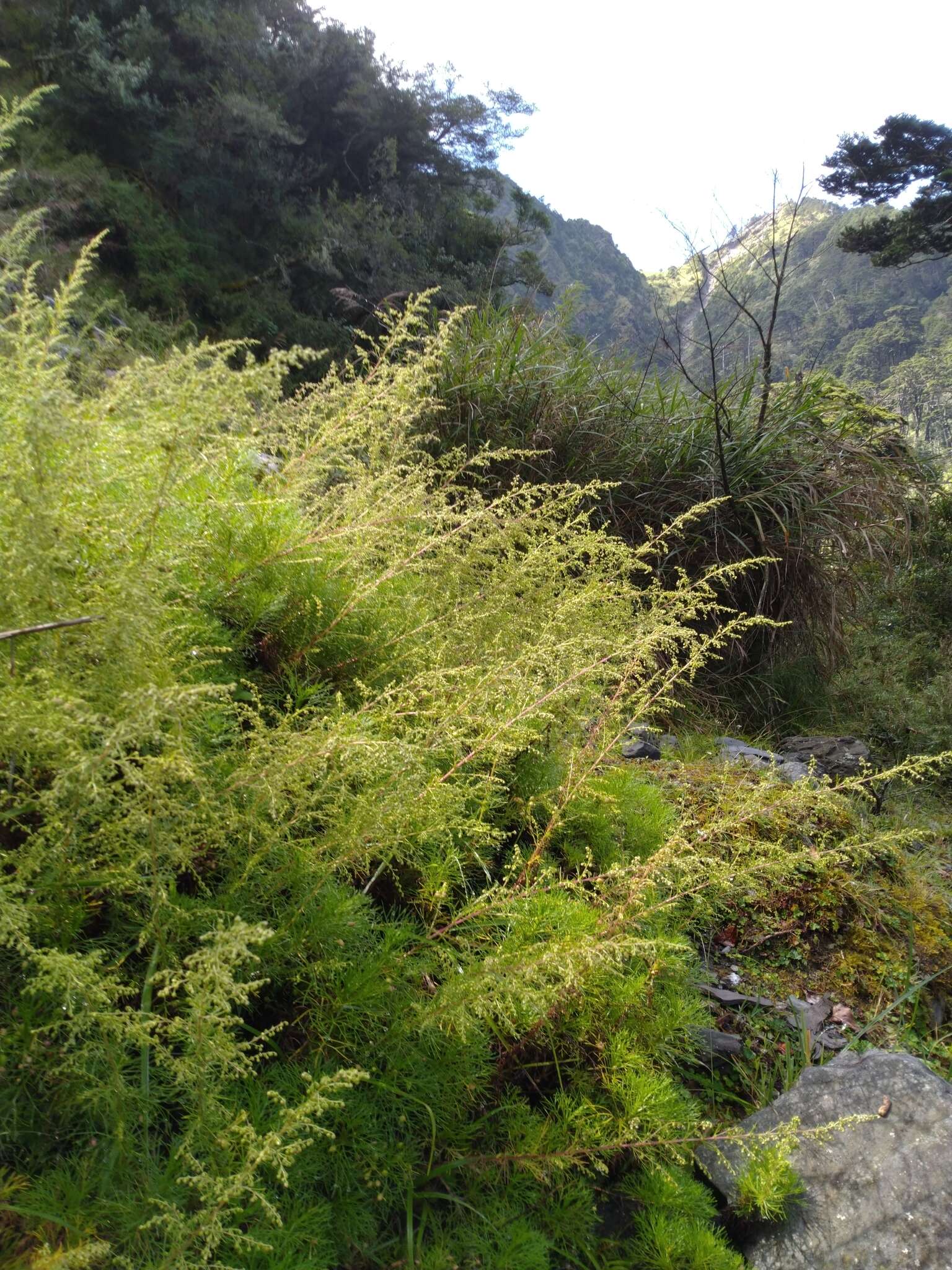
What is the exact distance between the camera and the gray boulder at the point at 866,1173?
5.08ft

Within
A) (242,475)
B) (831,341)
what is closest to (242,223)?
(242,475)

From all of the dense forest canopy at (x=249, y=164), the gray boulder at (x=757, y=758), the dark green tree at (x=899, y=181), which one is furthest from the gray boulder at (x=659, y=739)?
the dark green tree at (x=899, y=181)

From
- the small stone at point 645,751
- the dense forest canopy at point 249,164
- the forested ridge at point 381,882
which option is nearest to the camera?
the forested ridge at point 381,882

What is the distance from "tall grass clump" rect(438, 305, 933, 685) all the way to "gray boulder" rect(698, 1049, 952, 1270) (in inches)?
124

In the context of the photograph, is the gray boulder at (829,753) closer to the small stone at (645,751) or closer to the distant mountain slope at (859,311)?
the small stone at (645,751)

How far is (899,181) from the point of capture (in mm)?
15570

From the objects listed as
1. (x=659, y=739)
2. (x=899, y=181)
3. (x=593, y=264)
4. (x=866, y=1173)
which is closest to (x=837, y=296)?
(x=593, y=264)

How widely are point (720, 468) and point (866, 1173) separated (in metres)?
4.14

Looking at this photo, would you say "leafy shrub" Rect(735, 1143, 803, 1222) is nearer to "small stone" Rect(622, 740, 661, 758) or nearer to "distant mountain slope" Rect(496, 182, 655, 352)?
"small stone" Rect(622, 740, 661, 758)

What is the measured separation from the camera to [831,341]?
31.9 meters

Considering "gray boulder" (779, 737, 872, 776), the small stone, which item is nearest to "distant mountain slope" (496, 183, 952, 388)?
"gray boulder" (779, 737, 872, 776)

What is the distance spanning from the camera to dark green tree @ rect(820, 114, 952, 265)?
15.2 meters

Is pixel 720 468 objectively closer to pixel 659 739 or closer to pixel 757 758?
pixel 659 739

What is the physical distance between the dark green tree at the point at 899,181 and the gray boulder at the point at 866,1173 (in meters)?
17.6
